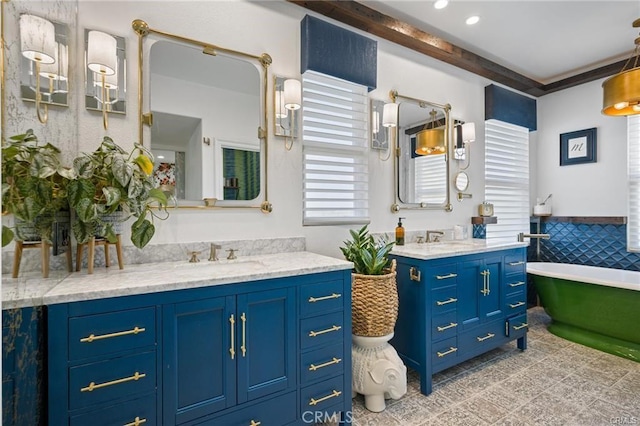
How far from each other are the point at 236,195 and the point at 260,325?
92cm

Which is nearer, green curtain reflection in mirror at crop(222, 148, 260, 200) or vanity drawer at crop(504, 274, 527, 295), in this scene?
green curtain reflection in mirror at crop(222, 148, 260, 200)

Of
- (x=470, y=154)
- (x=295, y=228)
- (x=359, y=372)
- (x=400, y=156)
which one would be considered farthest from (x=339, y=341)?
(x=470, y=154)

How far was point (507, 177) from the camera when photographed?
3.80 meters

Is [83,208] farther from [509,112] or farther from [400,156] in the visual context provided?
[509,112]

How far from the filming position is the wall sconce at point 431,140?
3022 mm

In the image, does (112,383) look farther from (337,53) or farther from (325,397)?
(337,53)

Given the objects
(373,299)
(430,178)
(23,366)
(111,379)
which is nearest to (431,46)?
(430,178)

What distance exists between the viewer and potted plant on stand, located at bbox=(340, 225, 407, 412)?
1.96 m

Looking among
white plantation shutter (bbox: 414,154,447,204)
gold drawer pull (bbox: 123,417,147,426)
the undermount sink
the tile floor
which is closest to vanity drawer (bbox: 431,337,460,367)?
the tile floor

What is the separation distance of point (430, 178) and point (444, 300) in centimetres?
131

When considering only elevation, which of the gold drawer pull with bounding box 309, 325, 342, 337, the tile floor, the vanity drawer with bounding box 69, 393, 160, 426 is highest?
the gold drawer pull with bounding box 309, 325, 342, 337

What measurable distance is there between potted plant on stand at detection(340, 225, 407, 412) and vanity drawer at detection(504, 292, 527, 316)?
1.33 metres

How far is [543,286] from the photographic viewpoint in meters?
3.29

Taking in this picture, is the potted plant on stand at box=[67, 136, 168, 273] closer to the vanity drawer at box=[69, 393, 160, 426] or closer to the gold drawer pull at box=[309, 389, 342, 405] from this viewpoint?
the vanity drawer at box=[69, 393, 160, 426]
